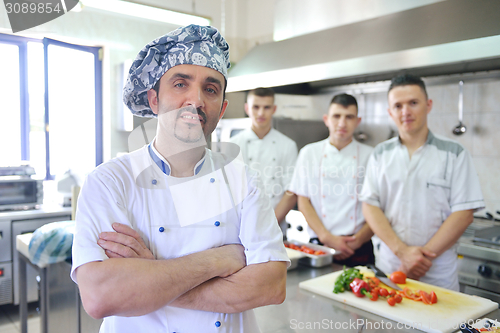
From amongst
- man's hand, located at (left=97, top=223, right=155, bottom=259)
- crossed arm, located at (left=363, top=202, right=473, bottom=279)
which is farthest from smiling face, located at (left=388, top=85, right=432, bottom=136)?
man's hand, located at (left=97, top=223, right=155, bottom=259)

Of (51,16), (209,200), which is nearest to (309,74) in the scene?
(209,200)

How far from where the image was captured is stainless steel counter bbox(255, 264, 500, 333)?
53.2 inches

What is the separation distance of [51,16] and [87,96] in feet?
3.00

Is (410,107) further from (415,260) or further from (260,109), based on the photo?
(260,109)

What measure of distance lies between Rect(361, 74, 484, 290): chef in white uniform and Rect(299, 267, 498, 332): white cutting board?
1.30 ft

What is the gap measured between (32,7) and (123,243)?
12.3 feet

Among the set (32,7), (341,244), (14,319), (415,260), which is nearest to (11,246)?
(14,319)

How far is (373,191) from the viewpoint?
2.21 meters

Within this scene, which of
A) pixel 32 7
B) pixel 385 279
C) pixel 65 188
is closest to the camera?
pixel 385 279

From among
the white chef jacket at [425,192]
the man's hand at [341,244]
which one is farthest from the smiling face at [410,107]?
the man's hand at [341,244]

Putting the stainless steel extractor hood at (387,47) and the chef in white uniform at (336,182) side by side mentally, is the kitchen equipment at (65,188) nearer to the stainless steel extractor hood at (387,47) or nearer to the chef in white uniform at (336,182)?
the stainless steel extractor hood at (387,47)

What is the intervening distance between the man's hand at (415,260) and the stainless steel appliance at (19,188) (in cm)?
326

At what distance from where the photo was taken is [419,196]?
2121mm

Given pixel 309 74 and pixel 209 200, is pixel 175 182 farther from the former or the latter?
pixel 309 74
